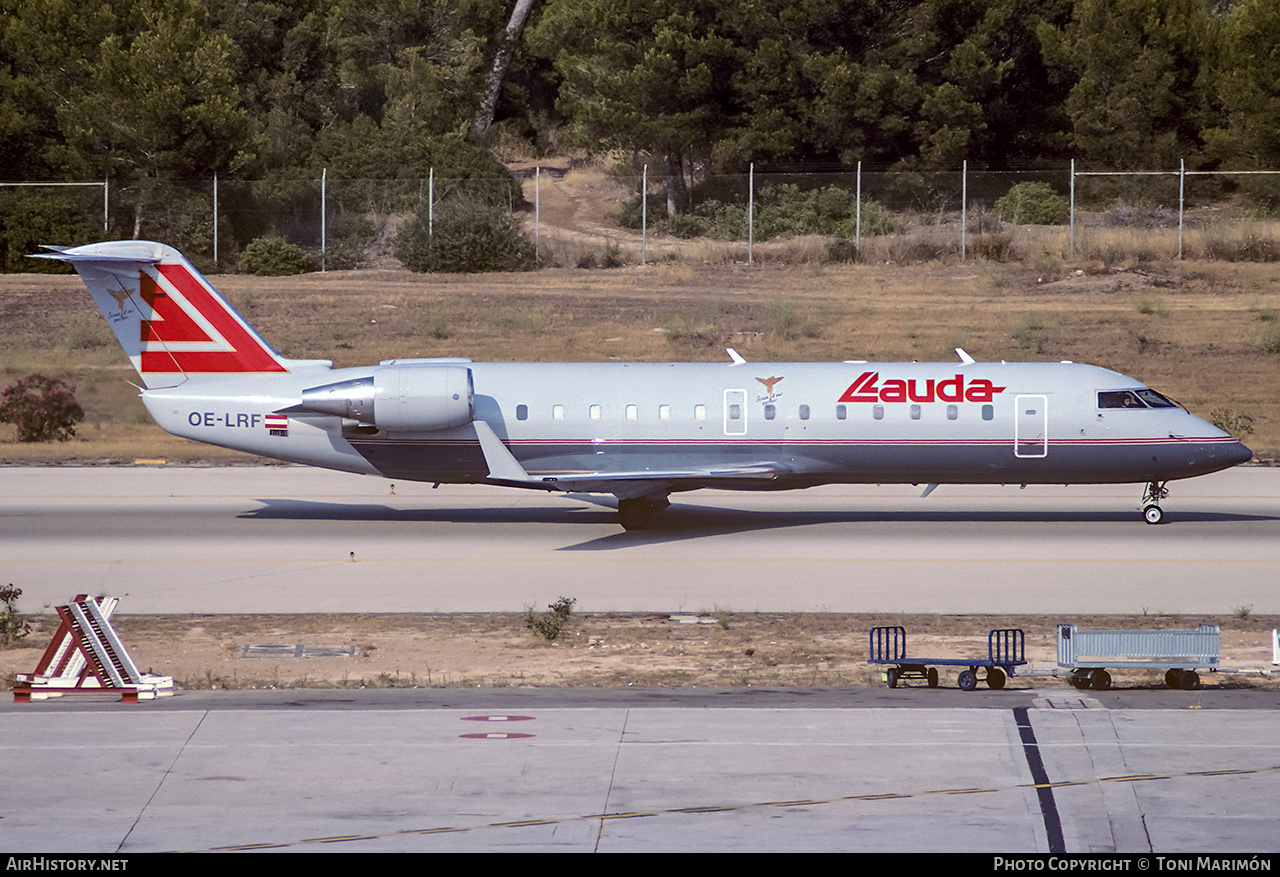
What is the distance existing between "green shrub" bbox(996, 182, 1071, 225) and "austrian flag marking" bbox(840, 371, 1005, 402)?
35.6 metres

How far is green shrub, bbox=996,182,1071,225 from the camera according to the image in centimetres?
6025

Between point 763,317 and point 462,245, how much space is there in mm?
14236

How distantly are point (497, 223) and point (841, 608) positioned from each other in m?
43.5

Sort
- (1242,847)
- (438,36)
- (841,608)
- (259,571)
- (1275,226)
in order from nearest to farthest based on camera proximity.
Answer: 1. (1242,847)
2. (841,608)
3. (259,571)
4. (1275,226)
5. (438,36)

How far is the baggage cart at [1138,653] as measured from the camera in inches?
644


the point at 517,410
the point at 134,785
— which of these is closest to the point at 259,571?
the point at 517,410

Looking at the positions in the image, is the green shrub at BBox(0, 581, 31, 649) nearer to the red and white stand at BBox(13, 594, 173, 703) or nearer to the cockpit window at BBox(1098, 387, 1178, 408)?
the red and white stand at BBox(13, 594, 173, 703)

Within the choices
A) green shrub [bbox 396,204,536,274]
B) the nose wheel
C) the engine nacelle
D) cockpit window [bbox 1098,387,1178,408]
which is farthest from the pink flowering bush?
the nose wheel

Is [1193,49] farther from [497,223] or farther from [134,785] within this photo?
[134,785]

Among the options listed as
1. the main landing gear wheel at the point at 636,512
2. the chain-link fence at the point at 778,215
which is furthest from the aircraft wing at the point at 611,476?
the chain-link fence at the point at 778,215

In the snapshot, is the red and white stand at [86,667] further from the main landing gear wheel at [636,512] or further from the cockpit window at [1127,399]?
the cockpit window at [1127,399]

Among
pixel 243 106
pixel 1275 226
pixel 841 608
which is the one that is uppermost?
pixel 243 106

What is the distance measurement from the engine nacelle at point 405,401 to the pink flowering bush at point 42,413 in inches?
732

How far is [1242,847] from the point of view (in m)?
10.9
